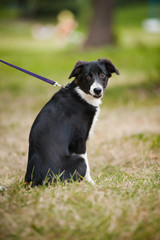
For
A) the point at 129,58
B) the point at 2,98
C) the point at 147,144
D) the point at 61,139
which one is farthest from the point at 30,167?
the point at 129,58

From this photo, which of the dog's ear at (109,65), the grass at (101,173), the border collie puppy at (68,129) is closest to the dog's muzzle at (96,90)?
the border collie puppy at (68,129)

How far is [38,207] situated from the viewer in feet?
9.35

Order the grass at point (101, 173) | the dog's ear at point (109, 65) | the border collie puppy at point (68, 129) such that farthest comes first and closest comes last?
the dog's ear at point (109, 65), the border collie puppy at point (68, 129), the grass at point (101, 173)

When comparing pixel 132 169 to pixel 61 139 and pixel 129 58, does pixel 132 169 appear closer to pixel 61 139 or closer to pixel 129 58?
pixel 61 139

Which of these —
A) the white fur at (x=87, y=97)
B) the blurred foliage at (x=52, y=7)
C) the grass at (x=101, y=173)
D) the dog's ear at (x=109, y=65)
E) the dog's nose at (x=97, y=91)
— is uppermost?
the blurred foliage at (x=52, y=7)

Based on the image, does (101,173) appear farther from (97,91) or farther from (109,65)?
(109,65)

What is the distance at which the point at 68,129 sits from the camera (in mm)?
3631

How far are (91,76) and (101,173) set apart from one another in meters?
1.39

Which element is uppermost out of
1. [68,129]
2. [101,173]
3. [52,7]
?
[52,7]

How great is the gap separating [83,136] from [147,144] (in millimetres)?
1939

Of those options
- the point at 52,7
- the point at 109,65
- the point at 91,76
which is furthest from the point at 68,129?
the point at 52,7

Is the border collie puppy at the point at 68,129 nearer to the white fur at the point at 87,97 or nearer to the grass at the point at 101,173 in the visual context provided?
the white fur at the point at 87,97

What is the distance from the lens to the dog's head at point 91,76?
385cm

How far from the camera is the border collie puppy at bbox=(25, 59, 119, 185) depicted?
136 inches
